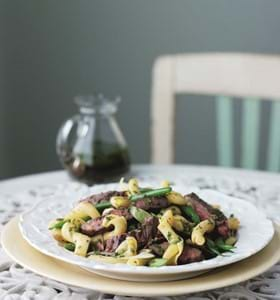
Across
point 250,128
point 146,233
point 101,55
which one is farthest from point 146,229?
point 101,55

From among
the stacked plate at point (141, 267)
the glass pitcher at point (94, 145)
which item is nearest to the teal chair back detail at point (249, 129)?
the glass pitcher at point (94, 145)

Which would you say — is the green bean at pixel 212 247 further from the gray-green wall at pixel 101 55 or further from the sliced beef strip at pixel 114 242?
the gray-green wall at pixel 101 55

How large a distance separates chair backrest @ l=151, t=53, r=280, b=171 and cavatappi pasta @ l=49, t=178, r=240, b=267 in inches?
30.2

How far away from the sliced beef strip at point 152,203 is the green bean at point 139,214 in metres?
0.02

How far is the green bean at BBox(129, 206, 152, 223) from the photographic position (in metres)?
0.90

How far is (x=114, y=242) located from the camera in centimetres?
87

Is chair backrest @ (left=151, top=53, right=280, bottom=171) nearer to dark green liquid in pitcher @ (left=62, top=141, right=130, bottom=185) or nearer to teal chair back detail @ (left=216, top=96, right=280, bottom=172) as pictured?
teal chair back detail @ (left=216, top=96, right=280, bottom=172)

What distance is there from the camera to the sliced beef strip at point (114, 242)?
0.87 meters

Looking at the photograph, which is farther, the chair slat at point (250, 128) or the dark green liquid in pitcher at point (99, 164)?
the chair slat at point (250, 128)

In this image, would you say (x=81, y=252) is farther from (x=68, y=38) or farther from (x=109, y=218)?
(x=68, y=38)

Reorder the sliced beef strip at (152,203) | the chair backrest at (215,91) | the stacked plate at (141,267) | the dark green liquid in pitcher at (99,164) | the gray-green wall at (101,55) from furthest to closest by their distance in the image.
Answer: the gray-green wall at (101,55) < the chair backrest at (215,91) < the dark green liquid in pitcher at (99,164) < the sliced beef strip at (152,203) < the stacked plate at (141,267)

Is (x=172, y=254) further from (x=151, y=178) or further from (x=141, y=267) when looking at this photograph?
(x=151, y=178)

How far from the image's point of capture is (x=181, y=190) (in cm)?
112

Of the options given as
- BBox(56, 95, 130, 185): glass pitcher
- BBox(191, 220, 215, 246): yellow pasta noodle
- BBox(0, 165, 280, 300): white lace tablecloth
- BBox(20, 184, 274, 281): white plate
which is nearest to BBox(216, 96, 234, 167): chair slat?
BBox(0, 165, 280, 300): white lace tablecloth
